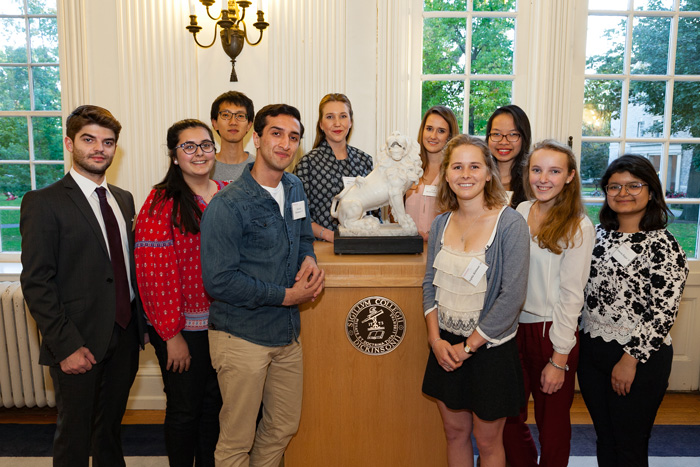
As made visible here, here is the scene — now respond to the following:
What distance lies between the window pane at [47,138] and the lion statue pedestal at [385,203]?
2742 mm

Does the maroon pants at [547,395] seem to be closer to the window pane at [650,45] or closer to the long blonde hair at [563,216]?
the long blonde hair at [563,216]

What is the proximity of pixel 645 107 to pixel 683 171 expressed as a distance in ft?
1.93

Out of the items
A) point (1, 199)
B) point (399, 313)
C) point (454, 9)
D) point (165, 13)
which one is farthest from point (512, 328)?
point (1, 199)

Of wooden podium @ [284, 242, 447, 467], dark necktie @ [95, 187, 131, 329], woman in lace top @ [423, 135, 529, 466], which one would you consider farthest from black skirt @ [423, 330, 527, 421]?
dark necktie @ [95, 187, 131, 329]

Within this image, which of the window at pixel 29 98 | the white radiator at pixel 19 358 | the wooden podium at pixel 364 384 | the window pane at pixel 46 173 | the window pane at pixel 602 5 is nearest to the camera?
the wooden podium at pixel 364 384

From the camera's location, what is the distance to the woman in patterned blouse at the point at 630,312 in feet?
6.36

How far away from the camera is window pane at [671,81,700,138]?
368 centimetres

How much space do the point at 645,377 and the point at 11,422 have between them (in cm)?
380

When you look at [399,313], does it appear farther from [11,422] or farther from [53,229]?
[11,422]

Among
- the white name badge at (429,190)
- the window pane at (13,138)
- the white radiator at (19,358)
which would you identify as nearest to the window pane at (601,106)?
the white name badge at (429,190)

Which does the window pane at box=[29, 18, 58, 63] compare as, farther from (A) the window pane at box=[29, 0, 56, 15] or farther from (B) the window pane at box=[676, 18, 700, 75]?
(B) the window pane at box=[676, 18, 700, 75]

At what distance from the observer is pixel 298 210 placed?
1.98m

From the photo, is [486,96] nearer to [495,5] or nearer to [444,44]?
[444,44]

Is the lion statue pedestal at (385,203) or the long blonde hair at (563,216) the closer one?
the long blonde hair at (563,216)
